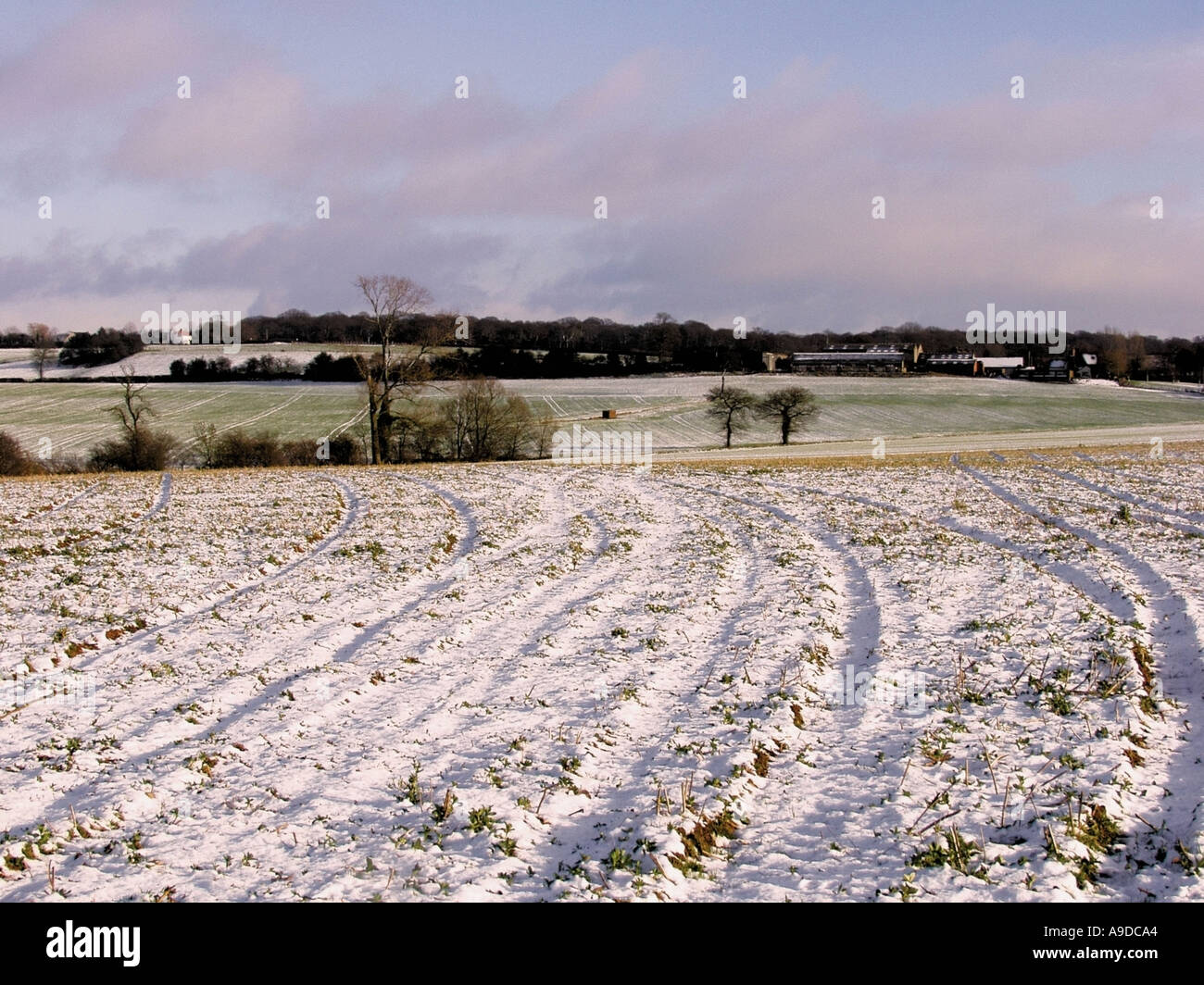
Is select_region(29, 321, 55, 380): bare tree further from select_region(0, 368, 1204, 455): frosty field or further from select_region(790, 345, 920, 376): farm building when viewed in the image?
select_region(790, 345, 920, 376): farm building

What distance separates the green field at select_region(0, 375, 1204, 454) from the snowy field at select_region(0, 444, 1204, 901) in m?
57.3

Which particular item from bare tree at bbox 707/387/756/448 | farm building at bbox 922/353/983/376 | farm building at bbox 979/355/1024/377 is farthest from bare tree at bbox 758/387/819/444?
farm building at bbox 979/355/1024/377

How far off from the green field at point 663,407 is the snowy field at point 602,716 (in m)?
57.3

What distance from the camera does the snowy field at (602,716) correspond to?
6.19 metres

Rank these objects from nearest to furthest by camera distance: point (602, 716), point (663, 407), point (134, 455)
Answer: point (602, 716)
point (134, 455)
point (663, 407)

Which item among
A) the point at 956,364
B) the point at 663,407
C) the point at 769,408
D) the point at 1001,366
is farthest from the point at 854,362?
the point at 769,408

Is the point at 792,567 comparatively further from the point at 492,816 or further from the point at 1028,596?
the point at 492,816

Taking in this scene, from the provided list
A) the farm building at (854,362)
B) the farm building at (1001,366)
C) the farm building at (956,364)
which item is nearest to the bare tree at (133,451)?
the farm building at (854,362)

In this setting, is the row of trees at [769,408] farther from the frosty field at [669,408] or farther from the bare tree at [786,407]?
the frosty field at [669,408]

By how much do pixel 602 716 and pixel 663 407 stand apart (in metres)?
89.2

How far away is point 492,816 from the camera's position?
22.3ft

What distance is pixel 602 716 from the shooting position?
8.83 metres

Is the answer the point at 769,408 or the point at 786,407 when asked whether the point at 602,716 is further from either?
the point at 769,408

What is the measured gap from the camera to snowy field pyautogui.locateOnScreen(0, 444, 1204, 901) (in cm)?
619
